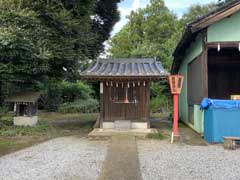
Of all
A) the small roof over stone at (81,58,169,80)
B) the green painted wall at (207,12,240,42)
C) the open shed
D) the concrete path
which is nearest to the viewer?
the concrete path

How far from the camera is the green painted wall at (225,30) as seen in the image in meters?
9.13

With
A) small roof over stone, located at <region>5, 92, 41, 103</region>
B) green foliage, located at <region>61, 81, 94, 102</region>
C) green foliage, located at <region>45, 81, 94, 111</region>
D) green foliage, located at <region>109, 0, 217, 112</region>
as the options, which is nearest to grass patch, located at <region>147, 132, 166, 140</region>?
small roof over stone, located at <region>5, 92, 41, 103</region>

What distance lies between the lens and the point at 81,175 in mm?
4973

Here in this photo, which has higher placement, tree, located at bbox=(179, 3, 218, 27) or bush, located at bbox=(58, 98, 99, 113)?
tree, located at bbox=(179, 3, 218, 27)

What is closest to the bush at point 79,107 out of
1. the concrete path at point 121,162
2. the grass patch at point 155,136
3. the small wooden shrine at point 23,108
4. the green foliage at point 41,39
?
the green foliage at point 41,39

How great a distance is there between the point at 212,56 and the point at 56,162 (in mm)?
9591

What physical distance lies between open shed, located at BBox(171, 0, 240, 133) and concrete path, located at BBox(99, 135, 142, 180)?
137 inches

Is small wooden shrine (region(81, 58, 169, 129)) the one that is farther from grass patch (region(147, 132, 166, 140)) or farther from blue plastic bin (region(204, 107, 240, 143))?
blue plastic bin (region(204, 107, 240, 143))

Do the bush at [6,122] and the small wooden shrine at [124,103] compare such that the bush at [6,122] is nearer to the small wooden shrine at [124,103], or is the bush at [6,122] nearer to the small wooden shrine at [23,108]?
the small wooden shrine at [23,108]

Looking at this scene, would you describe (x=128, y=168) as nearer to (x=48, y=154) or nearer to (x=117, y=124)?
(x=48, y=154)

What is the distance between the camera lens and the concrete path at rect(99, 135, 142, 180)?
488 centimetres

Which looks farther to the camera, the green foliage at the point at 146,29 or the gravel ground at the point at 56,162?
the green foliage at the point at 146,29

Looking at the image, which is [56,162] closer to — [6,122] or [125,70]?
[125,70]

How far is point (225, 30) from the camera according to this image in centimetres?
922
